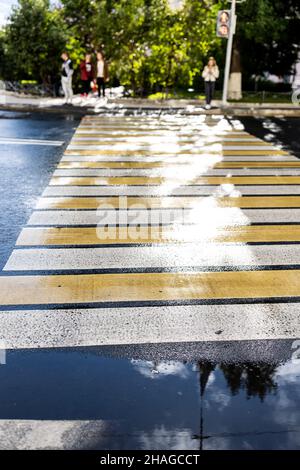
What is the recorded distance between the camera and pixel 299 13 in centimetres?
2369

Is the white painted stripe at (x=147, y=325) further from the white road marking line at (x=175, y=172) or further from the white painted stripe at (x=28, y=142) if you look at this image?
the white painted stripe at (x=28, y=142)

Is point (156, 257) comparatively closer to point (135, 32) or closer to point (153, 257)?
point (153, 257)

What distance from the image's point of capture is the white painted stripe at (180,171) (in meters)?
10.1

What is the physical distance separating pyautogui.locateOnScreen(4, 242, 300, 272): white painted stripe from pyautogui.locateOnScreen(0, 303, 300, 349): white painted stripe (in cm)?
103

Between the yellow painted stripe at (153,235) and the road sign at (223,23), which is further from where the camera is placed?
the road sign at (223,23)

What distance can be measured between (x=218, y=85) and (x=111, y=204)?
22.8m

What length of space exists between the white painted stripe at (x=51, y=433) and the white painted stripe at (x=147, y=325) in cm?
94

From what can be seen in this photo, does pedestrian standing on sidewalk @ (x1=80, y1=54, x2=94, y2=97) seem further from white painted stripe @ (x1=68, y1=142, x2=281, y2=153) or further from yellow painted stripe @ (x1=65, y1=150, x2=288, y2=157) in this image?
yellow painted stripe @ (x1=65, y1=150, x2=288, y2=157)

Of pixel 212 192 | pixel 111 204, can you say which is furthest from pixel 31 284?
pixel 212 192

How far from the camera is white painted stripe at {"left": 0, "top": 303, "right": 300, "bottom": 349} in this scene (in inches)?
173

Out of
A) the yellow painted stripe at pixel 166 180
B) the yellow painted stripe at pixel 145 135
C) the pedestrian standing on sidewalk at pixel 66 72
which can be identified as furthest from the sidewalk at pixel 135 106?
the yellow painted stripe at pixel 166 180

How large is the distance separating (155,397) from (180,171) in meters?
7.18

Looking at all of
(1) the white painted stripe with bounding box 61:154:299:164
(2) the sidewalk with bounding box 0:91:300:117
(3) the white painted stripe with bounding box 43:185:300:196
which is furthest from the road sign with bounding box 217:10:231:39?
(3) the white painted stripe with bounding box 43:185:300:196

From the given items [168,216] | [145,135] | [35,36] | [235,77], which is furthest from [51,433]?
[235,77]
